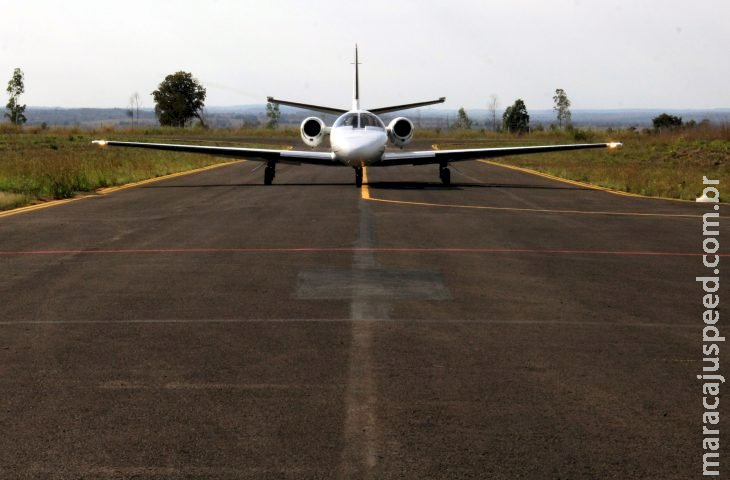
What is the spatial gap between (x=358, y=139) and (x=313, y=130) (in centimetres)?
373

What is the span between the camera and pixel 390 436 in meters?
5.69

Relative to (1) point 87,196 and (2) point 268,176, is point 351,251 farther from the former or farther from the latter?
(2) point 268,176

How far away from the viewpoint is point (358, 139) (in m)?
26.6

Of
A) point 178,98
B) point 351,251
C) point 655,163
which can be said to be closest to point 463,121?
point 178,98

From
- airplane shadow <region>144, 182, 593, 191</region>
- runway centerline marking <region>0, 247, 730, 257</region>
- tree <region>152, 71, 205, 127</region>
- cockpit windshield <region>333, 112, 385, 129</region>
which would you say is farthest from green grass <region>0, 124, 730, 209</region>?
tree <region>152, 71, 205, 127</region>

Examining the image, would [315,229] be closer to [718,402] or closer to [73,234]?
[73,234]

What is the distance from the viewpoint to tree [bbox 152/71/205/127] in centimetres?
12494

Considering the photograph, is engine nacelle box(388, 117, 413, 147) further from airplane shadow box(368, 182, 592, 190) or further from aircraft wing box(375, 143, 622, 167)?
airplane shadow box(368, 182, 592, 190)

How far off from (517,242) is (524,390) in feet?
28.8

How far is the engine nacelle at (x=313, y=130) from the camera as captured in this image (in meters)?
29.8

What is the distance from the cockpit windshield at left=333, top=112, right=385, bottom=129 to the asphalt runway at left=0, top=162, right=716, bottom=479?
1112cm

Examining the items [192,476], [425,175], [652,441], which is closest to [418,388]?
[652,441]

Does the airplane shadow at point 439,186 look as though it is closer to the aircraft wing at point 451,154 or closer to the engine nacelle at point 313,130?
the aircraft wing at point 451,154

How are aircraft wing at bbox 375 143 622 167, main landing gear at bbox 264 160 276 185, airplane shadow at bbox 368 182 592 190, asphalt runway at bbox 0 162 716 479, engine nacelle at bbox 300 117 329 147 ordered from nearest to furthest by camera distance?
asphalt runway at bbox 0 162 716 479
aircraft wing at bbox 375 143 622 167
airplane shadow at bbox 368 182 592 190
main landing gear at bbox 264 160 276 185
engine nacelle at bbox 300 117 329 147
